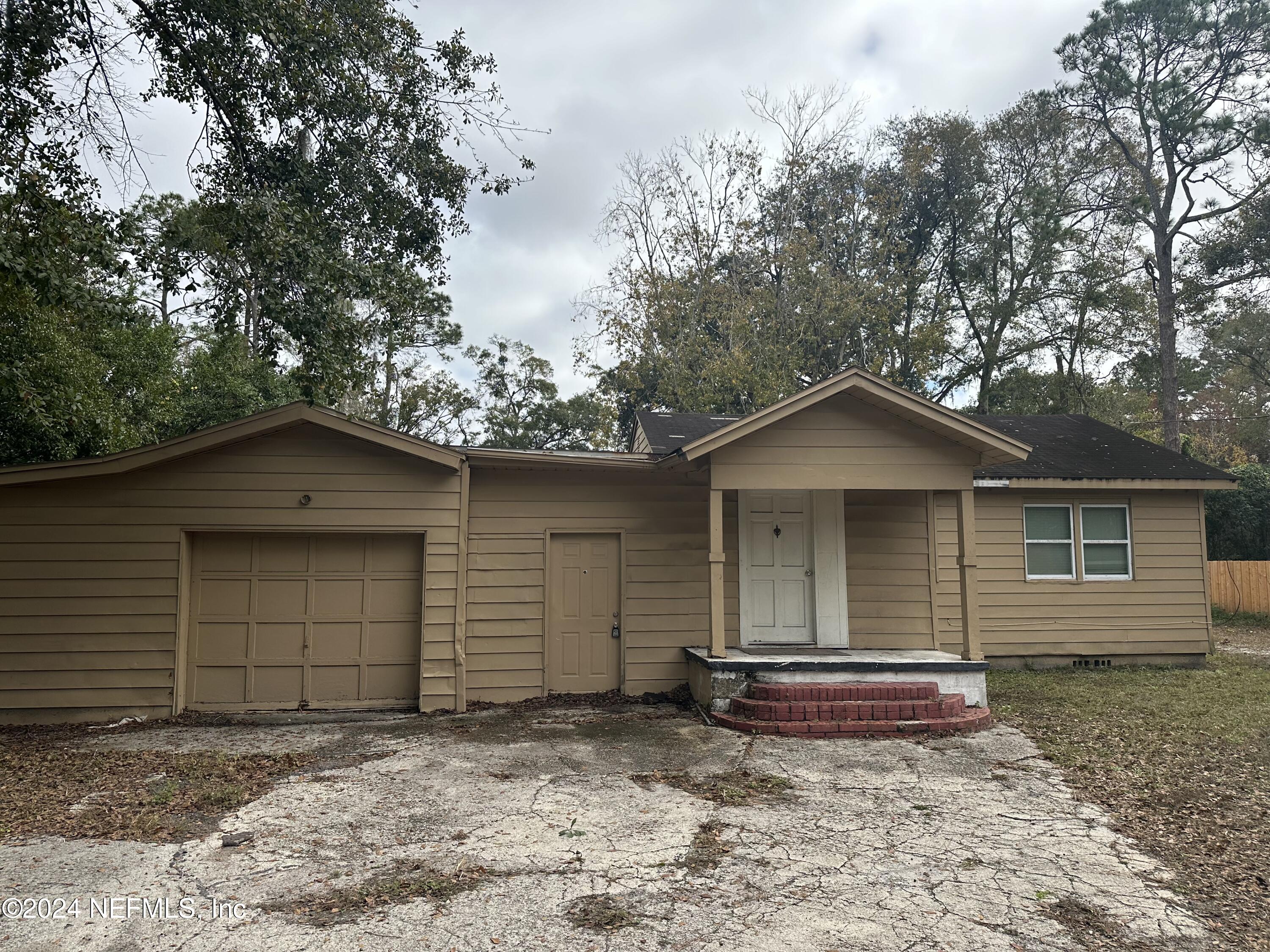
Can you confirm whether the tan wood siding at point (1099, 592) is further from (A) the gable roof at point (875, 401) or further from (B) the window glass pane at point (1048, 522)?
(A) the gable roof at point (875, 401)

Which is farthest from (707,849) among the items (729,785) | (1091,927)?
(1091,927)

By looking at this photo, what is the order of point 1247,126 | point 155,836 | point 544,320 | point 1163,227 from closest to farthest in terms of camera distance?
point 155,836
point 1247,126
point 1163,227
point 544,320

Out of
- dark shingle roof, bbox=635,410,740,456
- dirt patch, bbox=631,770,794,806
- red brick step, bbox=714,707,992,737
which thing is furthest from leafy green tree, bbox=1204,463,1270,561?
dirt patch, bbox=631,770,794,806

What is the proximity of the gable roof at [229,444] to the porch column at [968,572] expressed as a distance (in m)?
5.53

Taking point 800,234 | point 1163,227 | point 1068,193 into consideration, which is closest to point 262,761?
point 800,234

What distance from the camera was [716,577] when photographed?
8.28 metres

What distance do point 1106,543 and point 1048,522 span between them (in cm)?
90

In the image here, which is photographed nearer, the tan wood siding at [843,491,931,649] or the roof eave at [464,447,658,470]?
the roof eave at [464,447,658,470]

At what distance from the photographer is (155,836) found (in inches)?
184

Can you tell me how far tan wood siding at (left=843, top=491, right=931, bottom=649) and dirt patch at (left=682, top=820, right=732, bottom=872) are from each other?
5.15 metres

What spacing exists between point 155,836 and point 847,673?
5.86m

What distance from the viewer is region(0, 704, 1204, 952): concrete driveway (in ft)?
11.6

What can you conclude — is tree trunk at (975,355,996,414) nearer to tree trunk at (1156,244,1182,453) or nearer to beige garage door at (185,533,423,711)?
tree trunk at (1156,244,1182,453)

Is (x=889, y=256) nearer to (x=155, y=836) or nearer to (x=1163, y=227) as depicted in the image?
(x=1163, y=227)
